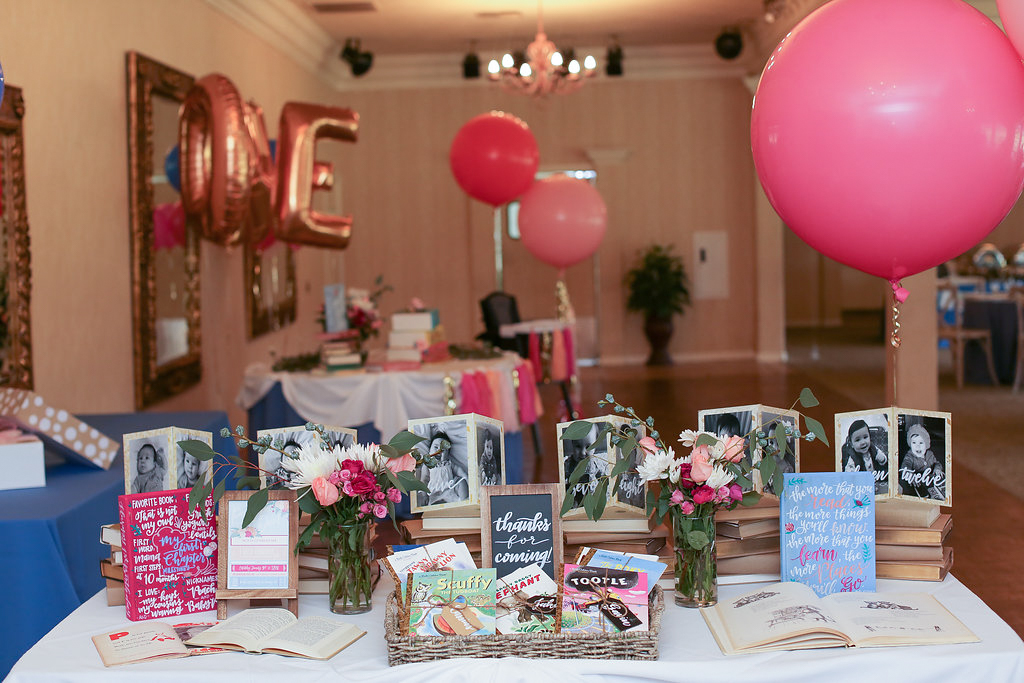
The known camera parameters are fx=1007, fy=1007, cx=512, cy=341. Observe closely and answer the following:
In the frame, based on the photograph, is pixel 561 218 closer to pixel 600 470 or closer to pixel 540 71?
pixel 540 71

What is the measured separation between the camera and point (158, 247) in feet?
19.8

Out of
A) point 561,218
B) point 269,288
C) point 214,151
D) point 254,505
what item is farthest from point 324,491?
point 269,288

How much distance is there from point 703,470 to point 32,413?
220 centimetres

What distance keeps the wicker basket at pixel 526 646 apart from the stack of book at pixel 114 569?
67cm

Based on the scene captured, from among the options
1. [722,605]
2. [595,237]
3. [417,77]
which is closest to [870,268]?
[722,605]

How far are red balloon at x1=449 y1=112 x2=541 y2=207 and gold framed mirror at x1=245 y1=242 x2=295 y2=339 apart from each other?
5.83ft

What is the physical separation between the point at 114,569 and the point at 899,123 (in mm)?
1860

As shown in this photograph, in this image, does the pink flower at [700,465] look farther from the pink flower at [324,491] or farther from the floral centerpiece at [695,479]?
the pink flower at [324,491]

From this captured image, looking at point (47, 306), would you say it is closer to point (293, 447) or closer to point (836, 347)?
point (293, 447)

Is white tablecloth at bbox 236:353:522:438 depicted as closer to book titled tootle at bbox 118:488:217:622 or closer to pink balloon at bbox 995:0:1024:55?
book titled tootle at bbox 118:488:217:622

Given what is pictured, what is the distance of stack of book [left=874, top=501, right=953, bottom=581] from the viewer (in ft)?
7.07

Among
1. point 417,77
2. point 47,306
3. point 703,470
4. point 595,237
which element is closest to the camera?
point 703,470

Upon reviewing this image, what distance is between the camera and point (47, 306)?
473 centimetres

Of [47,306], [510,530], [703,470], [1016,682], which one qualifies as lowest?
[1016,682]
